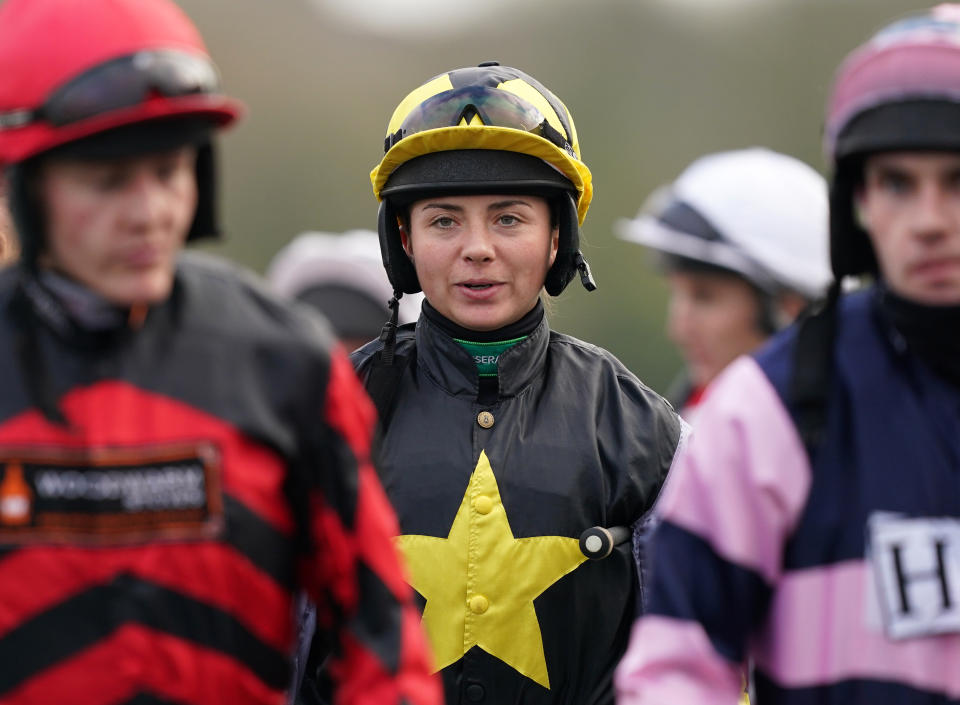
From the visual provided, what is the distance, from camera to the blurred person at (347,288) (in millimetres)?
7594

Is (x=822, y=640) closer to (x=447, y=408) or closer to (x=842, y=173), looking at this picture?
(x=842, y=173)

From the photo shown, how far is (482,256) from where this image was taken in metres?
4.52

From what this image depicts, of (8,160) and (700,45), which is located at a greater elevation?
(700,45)

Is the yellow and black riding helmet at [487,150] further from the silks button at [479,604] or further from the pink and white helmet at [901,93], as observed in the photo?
the pink and white helmet at [901,93]

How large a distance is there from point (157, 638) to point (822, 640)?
1.17 metres

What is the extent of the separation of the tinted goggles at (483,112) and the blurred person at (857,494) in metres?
1.48

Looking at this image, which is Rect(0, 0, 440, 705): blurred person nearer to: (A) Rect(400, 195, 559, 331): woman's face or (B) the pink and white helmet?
(B) the pink and white helmet

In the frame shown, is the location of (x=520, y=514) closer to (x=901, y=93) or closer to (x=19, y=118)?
(x=901, y=93)

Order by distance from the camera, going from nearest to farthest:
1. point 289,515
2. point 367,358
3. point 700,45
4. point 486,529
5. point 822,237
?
point 289,515 < point 486,529 < point 367,358 < point 822,237 < point 700,45

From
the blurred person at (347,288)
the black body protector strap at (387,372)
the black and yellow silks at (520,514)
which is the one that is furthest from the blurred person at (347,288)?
the black and yellow silks at (520,514)

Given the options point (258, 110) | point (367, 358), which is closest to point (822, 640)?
point (367, 358)

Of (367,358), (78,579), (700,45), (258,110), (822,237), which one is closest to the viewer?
(78,579)

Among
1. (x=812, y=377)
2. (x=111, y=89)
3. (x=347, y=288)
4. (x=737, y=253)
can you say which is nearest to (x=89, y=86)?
(x=111, y=89)

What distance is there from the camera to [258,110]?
34750 mm
